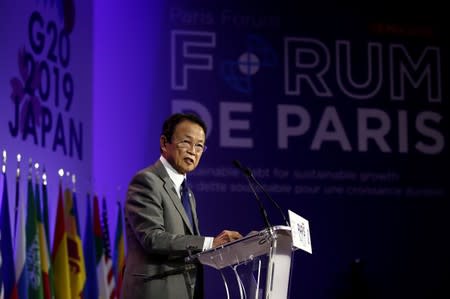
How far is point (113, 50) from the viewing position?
7.04 m

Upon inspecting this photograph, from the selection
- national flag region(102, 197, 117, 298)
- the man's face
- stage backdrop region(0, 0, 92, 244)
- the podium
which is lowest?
national flag region(102, 197, 117, 298)

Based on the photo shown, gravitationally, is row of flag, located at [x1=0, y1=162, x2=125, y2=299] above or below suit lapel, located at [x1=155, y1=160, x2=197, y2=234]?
below

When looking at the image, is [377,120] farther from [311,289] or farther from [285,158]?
[311,289]

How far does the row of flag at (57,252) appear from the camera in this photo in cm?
446

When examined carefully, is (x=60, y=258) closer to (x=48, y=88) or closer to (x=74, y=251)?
(x=74, y=251)

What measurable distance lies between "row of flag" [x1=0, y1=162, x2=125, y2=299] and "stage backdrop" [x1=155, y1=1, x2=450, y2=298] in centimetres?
119

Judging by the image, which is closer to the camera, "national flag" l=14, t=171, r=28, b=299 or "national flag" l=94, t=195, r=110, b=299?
"national flag" l=14, t=171, r=28, b=299

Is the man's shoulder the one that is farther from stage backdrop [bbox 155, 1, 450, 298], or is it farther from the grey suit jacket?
stage backdrop [bbox 155, 1, 450, 298]

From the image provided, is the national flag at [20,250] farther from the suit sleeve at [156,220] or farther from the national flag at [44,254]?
the suit sleeve at [156,220]

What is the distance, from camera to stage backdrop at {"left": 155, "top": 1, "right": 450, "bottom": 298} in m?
7.13

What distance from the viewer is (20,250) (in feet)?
14.9

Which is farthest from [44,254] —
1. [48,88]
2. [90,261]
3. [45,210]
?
[48,88]

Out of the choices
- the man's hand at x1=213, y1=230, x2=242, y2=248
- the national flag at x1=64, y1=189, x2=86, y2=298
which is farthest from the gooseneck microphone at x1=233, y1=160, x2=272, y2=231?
the national flag at x1=64, y1=189, x2=86, y2=298

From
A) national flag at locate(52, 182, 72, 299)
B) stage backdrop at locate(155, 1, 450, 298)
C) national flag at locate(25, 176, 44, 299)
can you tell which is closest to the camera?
national flag at locate(25, 176, 44, 299)
